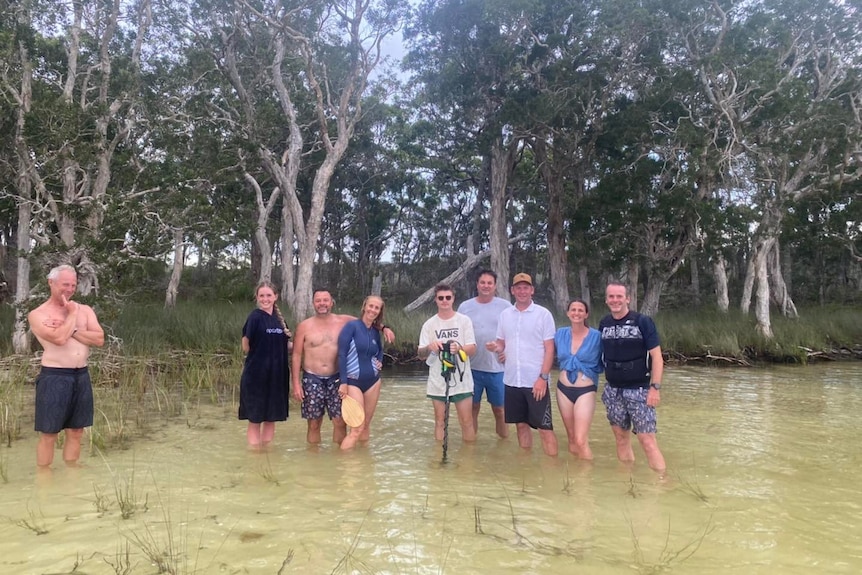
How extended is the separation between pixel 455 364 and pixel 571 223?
17.2 meters

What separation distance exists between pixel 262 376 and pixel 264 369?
0.21 feet

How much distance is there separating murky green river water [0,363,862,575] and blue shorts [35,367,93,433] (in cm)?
40

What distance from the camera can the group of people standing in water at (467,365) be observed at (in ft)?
16.2

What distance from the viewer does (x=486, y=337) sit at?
19.1 feet

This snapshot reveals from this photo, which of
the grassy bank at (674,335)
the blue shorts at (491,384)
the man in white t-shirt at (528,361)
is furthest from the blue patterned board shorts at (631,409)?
the grassy bank at (674,335)

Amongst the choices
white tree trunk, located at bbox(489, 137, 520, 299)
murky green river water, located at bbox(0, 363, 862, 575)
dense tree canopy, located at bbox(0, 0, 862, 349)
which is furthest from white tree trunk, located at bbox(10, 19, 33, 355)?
white tree trunk, located at bbox(489, 137, 520, 299)

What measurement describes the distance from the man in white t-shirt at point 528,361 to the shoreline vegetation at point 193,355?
3.65 m

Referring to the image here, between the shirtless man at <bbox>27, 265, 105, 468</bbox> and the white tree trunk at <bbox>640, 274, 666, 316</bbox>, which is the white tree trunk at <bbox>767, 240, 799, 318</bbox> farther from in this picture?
the shirtless man at <bbox>27, 265, 105, 468</bbox>

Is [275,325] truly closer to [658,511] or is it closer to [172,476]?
[172,476]

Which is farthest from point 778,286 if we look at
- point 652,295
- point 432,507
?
point 432,507

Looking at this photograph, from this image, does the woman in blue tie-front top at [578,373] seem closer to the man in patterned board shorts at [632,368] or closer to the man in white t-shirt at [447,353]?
the man in patterned board shorts at [632,368]

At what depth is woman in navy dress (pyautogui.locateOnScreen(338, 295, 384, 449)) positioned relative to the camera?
5254 mm

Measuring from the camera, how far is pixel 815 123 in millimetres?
16219

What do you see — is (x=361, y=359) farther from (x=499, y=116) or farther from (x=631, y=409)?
(x=499, y=116)
